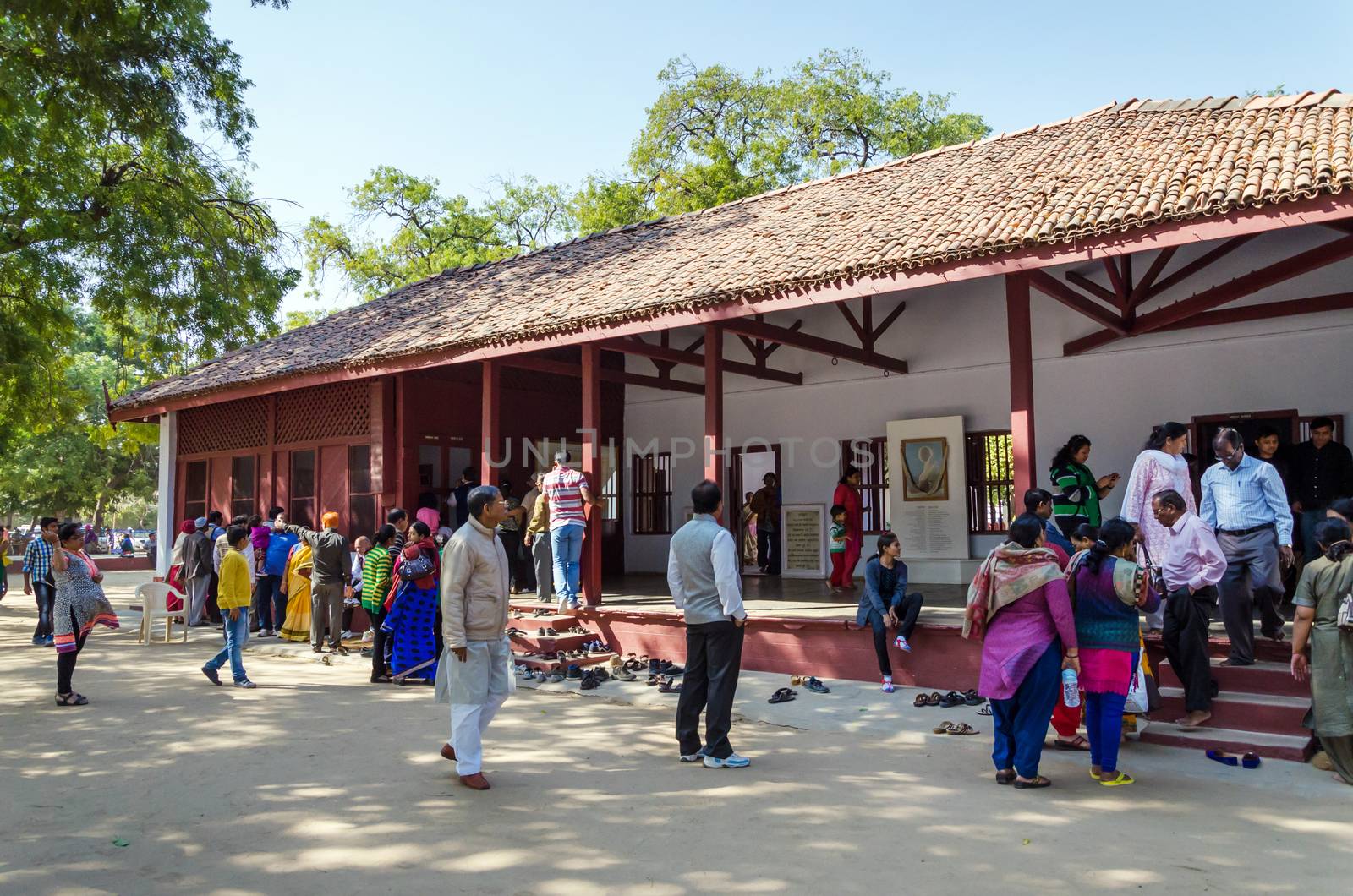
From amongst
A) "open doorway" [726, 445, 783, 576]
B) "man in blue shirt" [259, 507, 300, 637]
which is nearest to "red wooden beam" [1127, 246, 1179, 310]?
"open doorway" [726, 445, 783, 576]

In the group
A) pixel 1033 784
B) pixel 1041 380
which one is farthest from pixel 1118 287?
pixel 1033 784

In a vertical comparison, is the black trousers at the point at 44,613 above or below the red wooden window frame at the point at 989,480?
below

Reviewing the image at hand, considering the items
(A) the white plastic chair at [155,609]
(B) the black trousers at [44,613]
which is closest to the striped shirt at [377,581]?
(A) the white plastic chair at [155,609]

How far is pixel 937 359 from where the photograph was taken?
459 inches

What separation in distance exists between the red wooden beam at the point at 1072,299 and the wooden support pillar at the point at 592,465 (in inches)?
167

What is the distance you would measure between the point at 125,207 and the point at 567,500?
9386mm

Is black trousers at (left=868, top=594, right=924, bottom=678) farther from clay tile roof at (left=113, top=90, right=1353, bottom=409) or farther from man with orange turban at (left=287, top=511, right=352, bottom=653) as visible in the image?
man with orange turban at (left=287, top=511, right=352, bottom=653)

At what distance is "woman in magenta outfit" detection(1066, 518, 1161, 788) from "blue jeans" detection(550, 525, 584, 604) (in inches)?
205

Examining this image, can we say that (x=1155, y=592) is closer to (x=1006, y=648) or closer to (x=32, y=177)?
(x=1006, y=648)

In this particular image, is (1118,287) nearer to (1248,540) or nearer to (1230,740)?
(1248,540)

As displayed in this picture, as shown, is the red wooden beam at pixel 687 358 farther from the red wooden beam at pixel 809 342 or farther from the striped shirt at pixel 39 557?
the striped shirt at pixel 39 557

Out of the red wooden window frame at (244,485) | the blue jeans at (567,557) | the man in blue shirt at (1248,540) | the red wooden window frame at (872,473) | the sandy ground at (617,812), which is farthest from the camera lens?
the red wooden window frame at (244,485)

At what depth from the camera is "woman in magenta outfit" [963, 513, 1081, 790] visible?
190 inches

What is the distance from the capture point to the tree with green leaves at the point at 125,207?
10195mm
